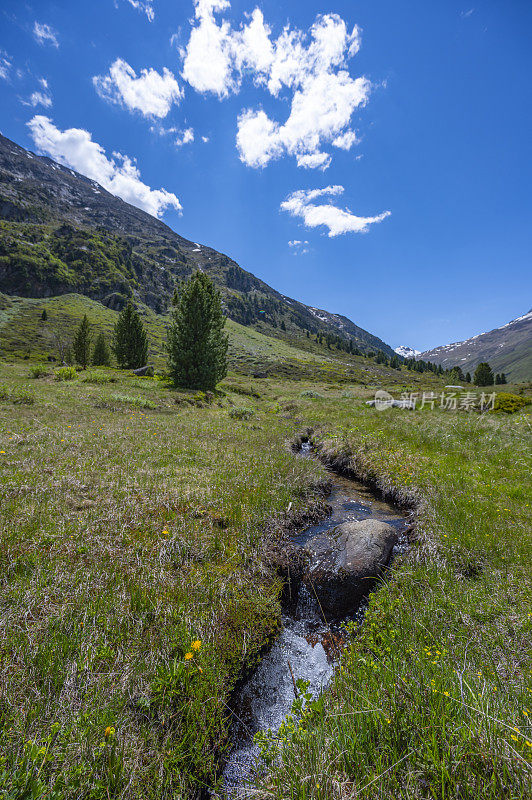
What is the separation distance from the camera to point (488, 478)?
29.5 feet

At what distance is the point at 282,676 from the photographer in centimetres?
439

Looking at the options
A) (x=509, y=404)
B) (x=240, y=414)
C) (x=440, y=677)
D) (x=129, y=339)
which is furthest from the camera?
(x=129, y=339)

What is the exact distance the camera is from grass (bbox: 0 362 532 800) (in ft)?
7.82

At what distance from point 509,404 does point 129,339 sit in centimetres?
5740

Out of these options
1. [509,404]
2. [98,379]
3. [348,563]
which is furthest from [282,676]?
[98,379]

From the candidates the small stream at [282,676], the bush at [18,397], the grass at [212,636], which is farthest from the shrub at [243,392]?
the small stream at [282,676]

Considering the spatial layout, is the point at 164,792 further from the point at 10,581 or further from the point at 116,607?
the point at 10,581

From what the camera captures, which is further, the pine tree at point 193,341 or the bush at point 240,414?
the pine tree at point 193,341

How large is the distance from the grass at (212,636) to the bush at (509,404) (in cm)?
1454

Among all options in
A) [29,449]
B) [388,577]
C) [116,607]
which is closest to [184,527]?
[116,607]

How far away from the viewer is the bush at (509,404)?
20.8 metres

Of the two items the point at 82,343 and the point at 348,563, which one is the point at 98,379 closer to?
the point at 348,563

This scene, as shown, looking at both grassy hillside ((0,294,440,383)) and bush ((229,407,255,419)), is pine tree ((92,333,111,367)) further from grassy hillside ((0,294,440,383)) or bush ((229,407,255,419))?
bush ((229,407,255,419))

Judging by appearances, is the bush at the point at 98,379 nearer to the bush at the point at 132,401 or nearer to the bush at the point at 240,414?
the bush at the point at 132,401
